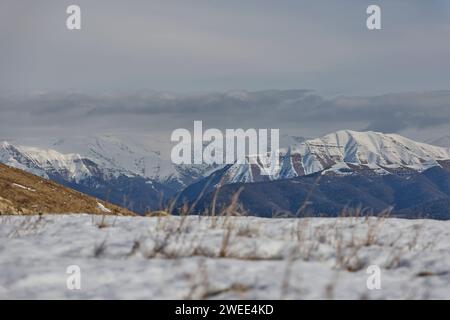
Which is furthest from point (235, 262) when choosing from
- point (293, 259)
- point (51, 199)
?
point (51, 199)

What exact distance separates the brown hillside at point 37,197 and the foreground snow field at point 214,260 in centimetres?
1656

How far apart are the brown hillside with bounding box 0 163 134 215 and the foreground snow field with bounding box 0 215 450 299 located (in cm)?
1656

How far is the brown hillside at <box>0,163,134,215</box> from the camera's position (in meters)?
30.4

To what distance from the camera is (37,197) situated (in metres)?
34.1

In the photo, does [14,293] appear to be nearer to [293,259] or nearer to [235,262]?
[235,262]

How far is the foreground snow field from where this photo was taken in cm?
821

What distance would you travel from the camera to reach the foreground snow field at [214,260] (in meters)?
8.21

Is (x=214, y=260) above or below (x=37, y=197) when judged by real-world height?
below

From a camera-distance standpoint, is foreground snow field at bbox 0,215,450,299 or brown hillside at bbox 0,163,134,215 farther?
brown hillside at bbox 0,163,134,215

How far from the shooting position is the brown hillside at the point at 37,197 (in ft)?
99.8

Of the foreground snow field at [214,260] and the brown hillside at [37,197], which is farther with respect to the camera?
the brown hillside at [37,197]

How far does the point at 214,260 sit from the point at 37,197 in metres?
26.6

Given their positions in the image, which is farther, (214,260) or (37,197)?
(37,197)
